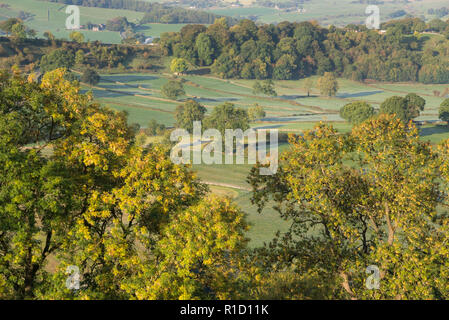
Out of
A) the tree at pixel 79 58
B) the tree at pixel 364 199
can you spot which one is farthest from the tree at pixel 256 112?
the tree at pixel 364 199

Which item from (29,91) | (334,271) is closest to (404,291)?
(334,271)

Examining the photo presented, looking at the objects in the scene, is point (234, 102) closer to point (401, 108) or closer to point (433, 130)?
point (401, 108)

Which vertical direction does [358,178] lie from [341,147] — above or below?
below

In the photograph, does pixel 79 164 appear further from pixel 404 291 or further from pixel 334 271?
pixel 404 291

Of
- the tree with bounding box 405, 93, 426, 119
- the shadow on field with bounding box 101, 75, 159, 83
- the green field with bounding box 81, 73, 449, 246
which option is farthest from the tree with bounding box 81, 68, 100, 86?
the tree with bounding box 405, 93, 426, 119

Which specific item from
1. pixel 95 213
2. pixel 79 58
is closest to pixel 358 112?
pixel 95 213

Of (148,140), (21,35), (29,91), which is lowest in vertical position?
(148,140)
